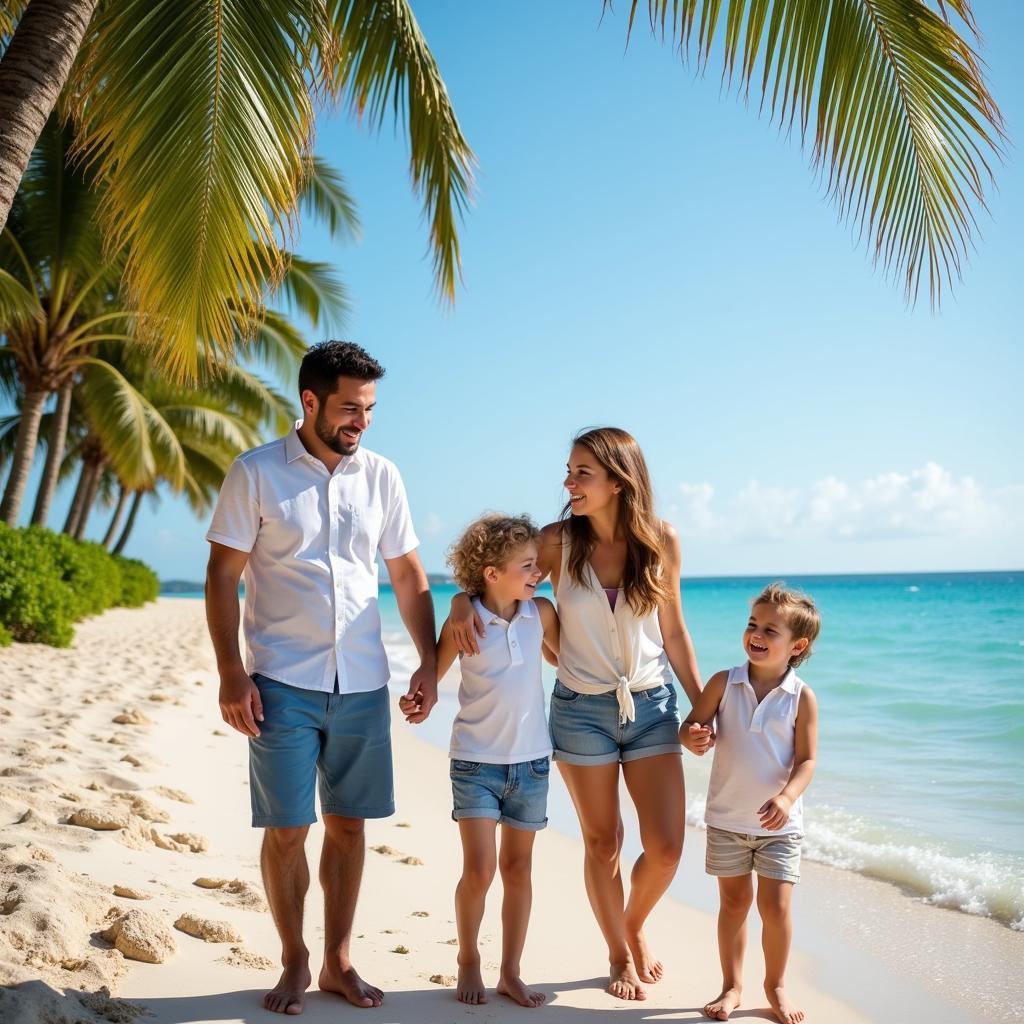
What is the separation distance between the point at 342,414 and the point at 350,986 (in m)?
1.96

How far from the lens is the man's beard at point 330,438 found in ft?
11.3

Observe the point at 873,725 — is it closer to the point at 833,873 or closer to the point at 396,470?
the point at 833,873

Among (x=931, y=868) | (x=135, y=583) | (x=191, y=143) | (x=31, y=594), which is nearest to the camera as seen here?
(x=191, y=143)

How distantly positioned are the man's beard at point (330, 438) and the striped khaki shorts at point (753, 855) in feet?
6.23

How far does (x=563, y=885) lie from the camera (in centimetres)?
527

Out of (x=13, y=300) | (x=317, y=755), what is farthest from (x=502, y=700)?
(x=13, y=300)

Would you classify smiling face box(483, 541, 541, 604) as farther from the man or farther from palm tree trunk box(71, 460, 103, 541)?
palm tree trunk box(71, 460, 103, 541)

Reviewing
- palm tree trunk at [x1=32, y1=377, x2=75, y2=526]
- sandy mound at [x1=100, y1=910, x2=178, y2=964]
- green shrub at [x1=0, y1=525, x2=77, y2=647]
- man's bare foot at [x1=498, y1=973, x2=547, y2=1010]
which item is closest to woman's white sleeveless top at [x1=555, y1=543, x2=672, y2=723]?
man's bare foot at [x1=498, y1=973, x2=547, y2=1010]

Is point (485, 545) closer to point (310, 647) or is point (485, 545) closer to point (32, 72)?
point (310, 647)

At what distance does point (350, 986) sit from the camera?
337 cm

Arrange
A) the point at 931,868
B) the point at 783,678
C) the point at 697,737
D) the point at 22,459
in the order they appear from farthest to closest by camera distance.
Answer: the point at 22,459 → the point at 931,868 → the point at 783,678 → the point at 697,737

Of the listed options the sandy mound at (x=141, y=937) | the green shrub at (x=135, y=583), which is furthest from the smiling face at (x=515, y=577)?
the green shrub at (x=135, y=583)

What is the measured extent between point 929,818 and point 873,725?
488 cm

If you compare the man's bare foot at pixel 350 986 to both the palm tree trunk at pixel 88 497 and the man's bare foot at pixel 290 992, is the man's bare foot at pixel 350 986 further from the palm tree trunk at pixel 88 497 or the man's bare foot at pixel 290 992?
the palm tree trunk at pixel 88 497
